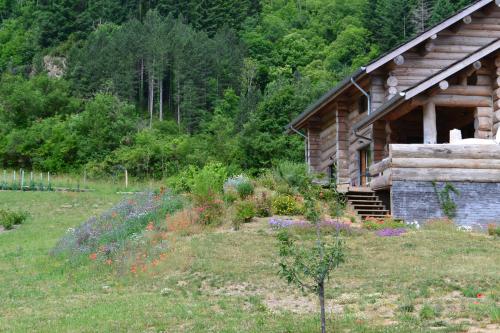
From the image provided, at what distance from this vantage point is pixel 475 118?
22.6 meters

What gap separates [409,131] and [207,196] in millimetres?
8162

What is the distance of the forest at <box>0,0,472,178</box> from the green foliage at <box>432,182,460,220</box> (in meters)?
24.8

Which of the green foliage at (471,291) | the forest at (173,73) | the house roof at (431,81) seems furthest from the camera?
the forest at (173,73)

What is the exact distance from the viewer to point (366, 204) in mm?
22312

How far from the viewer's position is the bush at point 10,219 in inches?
1152

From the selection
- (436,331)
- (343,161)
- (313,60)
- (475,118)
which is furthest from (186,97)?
(436,331)

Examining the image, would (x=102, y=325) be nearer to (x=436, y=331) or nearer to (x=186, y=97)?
(x=436, y=331)

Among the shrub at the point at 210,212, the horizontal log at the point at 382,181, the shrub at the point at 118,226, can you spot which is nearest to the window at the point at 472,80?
the horizontal log at the point at 382,181

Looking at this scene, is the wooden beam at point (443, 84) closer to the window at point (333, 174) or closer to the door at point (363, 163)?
the window at point (333, 174)

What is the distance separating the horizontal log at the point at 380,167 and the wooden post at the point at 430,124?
153 cm

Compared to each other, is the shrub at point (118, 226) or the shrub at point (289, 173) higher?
the shrub at point (289, 173)

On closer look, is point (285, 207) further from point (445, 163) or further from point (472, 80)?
point (472, 80)

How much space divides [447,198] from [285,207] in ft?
14.8

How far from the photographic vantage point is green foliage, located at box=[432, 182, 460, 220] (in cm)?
1978
